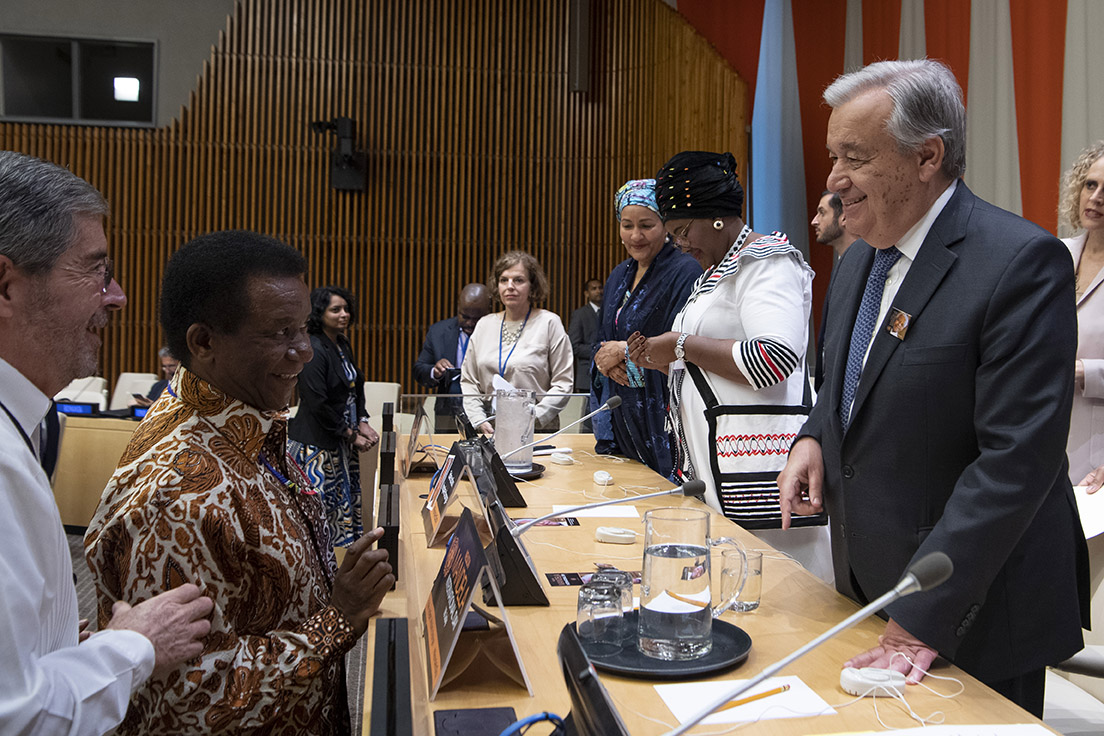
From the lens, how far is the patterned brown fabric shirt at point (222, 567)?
3.99 feet

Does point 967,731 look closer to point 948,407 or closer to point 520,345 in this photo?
point 948,407

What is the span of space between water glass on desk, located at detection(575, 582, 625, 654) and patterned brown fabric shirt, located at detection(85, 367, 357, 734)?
14.4 inches

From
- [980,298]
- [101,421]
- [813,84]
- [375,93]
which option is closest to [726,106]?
[813,84]

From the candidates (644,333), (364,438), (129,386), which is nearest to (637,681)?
(644,333)

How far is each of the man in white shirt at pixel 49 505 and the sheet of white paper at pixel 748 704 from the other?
611mm

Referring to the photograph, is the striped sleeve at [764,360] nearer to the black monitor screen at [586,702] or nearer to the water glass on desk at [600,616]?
the water glass on desk at [600,616]

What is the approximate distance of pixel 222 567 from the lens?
1.27 metres

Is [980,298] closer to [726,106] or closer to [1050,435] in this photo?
[1050,435]

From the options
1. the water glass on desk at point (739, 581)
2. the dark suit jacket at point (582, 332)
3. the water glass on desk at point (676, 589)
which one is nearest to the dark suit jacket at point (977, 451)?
the water glass on desk at point (739, 581)

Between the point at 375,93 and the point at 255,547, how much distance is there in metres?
8.38

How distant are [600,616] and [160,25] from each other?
9.51m

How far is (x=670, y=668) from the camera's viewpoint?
116 centimetres

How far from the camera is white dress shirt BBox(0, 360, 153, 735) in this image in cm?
84

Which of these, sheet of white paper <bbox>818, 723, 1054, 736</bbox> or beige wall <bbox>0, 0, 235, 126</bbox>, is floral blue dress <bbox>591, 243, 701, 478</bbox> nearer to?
sheet of white paper <bbox>818, 723, 1054, 736</bbox>
